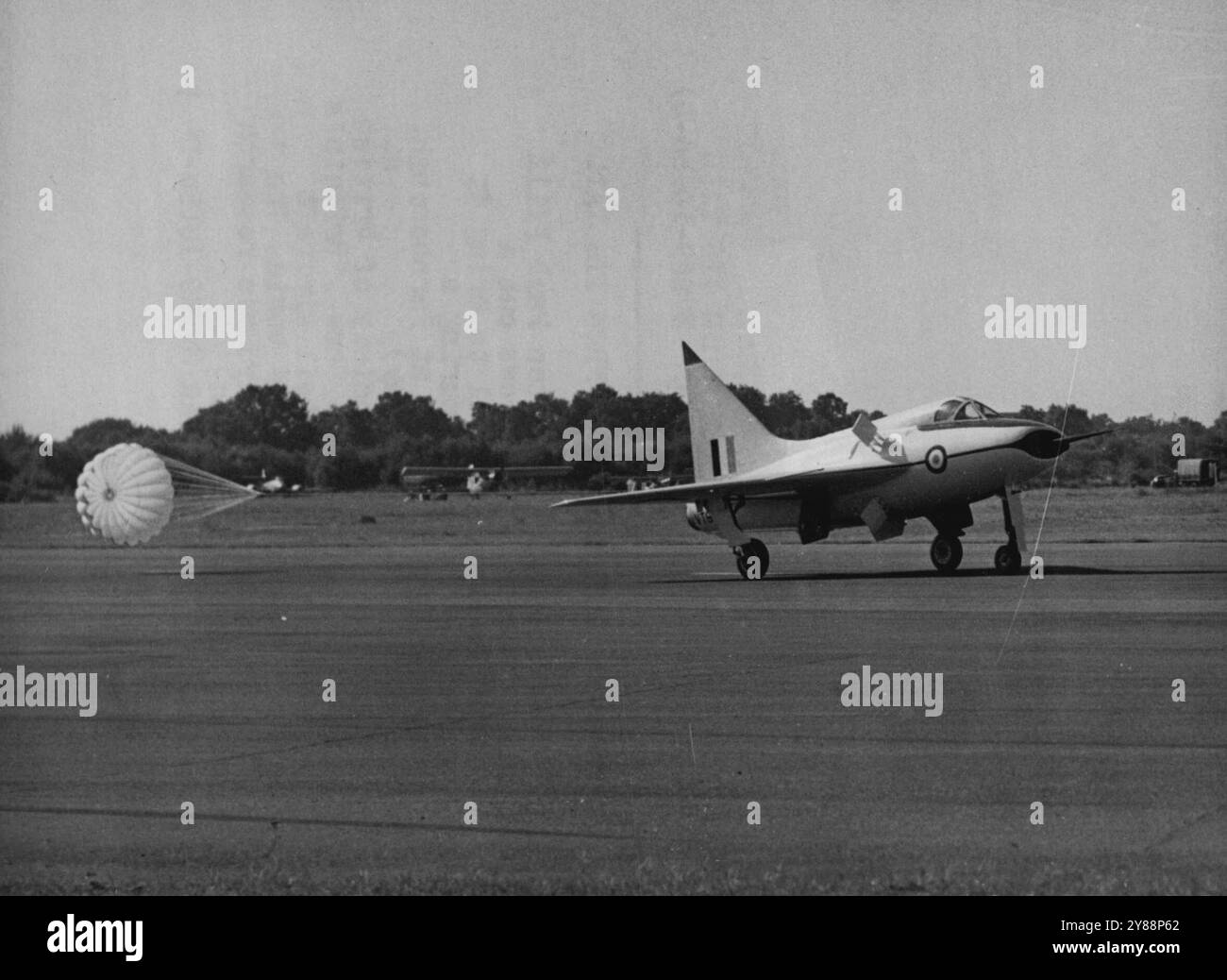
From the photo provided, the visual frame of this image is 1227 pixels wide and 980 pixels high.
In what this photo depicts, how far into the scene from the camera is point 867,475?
98.6 ft

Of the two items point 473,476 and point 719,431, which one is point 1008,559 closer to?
point 719,431

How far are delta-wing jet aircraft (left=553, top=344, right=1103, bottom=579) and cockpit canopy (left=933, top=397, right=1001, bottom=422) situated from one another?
2cm

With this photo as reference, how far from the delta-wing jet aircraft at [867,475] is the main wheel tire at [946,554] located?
0.02 metres

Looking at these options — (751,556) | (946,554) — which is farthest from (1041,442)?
(751,556)

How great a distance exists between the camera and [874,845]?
793cm

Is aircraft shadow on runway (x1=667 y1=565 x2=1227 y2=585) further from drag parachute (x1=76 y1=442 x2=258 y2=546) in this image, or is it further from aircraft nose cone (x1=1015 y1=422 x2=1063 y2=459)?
drag parachute (x1=76 y1=442 x2=258 y2=546)

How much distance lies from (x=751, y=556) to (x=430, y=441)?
410 inches

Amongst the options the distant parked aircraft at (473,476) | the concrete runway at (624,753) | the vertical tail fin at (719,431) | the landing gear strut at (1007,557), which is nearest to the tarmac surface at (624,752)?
the concrete runway at (624,753)

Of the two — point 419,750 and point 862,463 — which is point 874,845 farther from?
point 862,463

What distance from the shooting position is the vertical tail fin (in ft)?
110

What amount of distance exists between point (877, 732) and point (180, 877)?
17.7 feet

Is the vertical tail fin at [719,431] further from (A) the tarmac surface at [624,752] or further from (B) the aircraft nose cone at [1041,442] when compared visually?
(A) the tarmac surface at [624,752]

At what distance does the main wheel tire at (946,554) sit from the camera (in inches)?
1171
